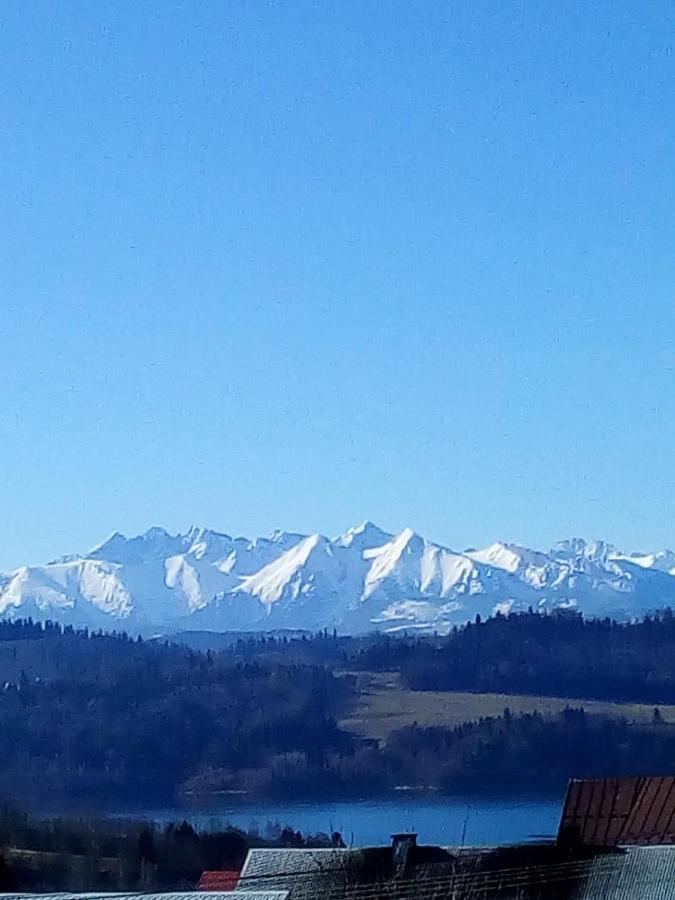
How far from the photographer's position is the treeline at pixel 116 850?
45375mm

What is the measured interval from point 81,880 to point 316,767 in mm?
44762

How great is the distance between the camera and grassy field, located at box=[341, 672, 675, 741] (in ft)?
309

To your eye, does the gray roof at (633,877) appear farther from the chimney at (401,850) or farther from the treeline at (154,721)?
the treeline at (154,721)

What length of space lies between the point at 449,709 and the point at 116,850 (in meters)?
43.0

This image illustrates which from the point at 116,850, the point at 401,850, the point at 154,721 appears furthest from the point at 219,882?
the point at 154,721

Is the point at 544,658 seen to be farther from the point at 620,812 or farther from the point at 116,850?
the point at 620,812

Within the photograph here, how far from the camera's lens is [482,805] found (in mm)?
78438

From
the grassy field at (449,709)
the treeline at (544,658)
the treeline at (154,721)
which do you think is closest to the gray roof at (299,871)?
the treeline at (154,721)

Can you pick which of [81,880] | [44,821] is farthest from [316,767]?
[81,880]

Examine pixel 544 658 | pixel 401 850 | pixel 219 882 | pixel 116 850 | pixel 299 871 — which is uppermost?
pixel 544 658

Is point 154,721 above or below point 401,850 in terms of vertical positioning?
below

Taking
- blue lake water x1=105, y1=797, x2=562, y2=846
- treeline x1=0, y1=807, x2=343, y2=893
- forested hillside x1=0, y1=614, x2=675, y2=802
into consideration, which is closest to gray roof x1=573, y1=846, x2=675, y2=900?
treeline x1=0, y1=807, x2=343, y2=893

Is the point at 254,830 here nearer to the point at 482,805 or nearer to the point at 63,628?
the point at 482,805

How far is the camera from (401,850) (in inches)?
960
